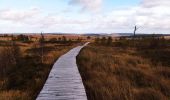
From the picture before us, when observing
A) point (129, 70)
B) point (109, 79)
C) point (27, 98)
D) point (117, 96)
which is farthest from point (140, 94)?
point (129, 70)

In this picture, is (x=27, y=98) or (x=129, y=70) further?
(x=129, y=70)

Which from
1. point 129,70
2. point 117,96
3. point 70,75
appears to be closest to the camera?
point 117,96

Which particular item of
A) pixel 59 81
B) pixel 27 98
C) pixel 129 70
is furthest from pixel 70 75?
pixel 27 98

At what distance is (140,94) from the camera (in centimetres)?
927

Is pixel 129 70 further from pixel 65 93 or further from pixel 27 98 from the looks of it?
pixel 27 98

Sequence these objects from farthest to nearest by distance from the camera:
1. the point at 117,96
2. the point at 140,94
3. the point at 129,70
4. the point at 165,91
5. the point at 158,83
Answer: the point at 129,70 → the point at 158,83 → the point at 165,91 → the point at 140,94 → the point at 117,96

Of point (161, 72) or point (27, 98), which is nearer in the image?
point (27, 98)

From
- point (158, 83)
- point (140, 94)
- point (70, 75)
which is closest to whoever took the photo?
point (140, 94)

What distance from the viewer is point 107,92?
909cm

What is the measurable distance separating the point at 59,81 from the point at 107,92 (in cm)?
330

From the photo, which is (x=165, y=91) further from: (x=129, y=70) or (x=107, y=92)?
(x=129, y=70)

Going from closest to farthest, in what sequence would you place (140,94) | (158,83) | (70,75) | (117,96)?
(117,96) < (140,94) < (158,83) < (70,75)

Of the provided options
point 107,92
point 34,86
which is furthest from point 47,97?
point 34,86

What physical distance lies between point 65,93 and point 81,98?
2.86ft
